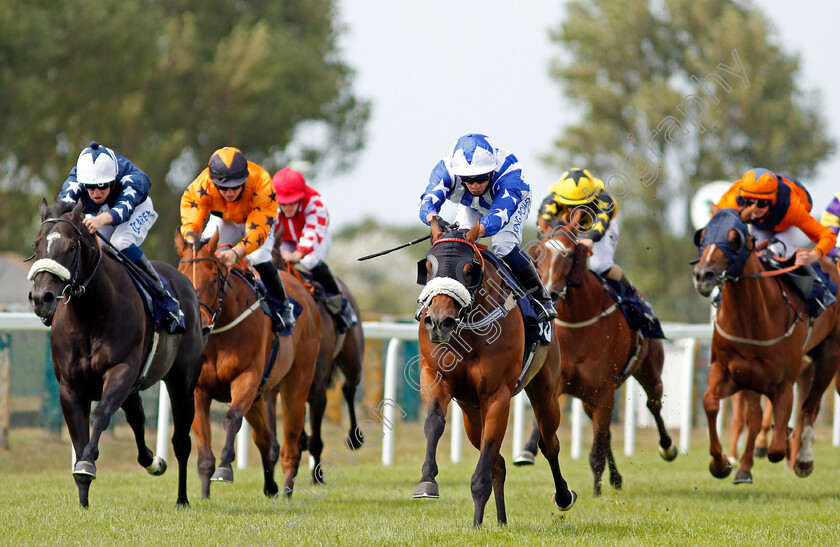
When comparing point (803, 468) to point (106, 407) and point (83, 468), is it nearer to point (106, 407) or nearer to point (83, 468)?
point (106, 407)

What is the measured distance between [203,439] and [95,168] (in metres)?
1.84

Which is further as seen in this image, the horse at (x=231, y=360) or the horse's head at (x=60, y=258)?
the horse at (x=231, y=360)

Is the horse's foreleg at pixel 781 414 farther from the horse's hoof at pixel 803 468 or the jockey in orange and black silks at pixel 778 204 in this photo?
the jockey in orange and black silks at pixel 778 204

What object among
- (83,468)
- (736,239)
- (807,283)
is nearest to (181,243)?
(83,468)

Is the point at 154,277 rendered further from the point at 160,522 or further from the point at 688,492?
the point at 688,492

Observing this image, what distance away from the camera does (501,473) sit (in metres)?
5.56

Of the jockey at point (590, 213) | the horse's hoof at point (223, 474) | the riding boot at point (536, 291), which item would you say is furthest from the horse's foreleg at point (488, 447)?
the jockey at point (590, 213)

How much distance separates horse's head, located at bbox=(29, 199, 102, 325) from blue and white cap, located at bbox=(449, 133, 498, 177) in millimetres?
1988

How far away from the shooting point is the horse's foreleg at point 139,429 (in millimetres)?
6594

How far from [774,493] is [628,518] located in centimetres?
209

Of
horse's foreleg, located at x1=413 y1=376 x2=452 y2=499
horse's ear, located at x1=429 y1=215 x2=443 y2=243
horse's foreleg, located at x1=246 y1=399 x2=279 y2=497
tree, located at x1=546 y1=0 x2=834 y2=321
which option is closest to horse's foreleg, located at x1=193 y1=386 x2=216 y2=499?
horse's foreleg, located at x1=246 y1=399 x2=279 y2=497

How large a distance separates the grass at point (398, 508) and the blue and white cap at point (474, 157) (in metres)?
1.85

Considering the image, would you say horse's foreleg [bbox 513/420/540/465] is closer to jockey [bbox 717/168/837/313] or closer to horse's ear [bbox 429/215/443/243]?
jockey [bbox 717/168/837/313]

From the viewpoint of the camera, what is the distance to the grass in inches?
201
